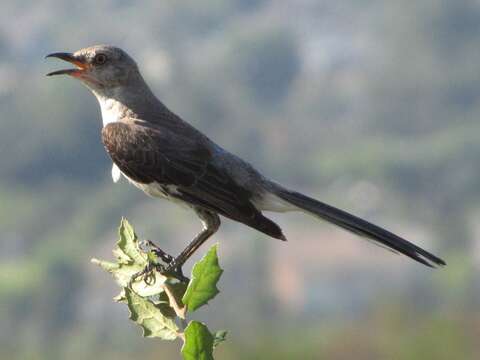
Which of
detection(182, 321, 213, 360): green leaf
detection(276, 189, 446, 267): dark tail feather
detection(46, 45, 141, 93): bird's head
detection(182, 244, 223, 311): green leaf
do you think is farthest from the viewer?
detection(46, 45, 141, 93): bird's head

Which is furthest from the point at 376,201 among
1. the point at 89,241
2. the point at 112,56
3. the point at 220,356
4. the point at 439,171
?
the point at 112,56

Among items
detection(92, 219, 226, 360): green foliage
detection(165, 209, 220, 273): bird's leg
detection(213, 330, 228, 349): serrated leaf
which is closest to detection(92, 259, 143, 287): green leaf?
detection(92, 219, 226, 360): green foliage

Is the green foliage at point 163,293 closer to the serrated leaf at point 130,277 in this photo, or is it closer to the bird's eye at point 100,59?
the serrated leaf at point 130,277

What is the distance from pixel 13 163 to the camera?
170 metres

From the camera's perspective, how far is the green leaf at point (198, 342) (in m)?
4.25

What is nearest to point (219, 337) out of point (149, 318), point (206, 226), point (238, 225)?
point (149, 318)

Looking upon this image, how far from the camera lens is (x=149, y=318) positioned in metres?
4.67

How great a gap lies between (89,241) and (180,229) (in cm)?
2267

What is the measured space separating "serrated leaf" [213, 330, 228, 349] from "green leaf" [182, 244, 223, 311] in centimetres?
14

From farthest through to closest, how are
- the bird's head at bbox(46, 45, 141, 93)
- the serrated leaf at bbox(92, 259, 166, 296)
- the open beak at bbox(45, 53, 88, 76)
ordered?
the bird's head at bbox(46, 45, 141, 93) → the open beak at bbox(45, 53, 88, 76) → the serrated leaf at bbox(92, 259, 166, 296)

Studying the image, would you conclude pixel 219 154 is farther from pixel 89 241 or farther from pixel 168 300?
pixel 89 241

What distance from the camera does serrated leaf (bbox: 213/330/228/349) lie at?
432 cm

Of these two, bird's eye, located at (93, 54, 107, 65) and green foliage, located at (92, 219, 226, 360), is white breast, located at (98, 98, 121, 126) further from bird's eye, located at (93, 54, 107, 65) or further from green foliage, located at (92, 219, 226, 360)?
green foliage, located at (92, 219, 226, 360)

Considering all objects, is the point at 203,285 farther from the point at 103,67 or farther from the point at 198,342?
the point at 103,67
